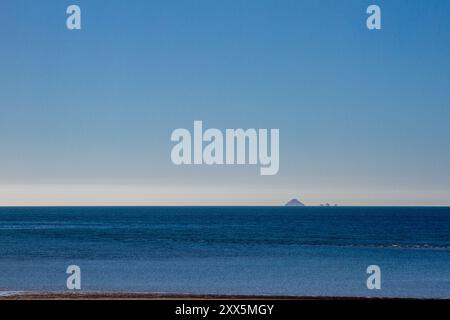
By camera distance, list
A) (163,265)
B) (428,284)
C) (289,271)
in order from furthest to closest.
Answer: (163,265), (289,271), (428,284)

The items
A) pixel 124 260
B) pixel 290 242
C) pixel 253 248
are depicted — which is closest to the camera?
pixel 124 260

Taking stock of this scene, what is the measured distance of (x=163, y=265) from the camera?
31.7 meters

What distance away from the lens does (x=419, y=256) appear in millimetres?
37094

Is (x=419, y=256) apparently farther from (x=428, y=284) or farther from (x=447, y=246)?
(x=428, y=284)

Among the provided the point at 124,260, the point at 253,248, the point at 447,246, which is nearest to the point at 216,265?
the point at 124,260

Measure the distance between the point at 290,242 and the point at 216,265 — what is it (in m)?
16.6

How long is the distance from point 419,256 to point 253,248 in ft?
38.6
